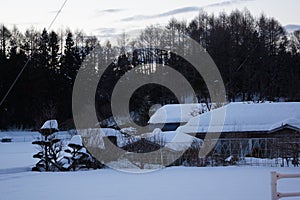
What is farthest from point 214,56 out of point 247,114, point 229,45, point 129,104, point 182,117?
point 247,114

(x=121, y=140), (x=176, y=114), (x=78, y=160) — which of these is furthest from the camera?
(x=176, y=114)

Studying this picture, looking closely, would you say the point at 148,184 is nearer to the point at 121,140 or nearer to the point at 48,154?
the point at 48,154

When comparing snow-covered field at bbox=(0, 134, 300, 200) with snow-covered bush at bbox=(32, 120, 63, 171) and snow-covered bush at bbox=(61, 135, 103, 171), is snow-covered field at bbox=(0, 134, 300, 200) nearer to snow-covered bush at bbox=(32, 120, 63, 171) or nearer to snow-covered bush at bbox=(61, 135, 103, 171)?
snow-covered bush at bbox=(32, 120, 63, 171)

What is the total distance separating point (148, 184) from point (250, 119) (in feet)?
53.6

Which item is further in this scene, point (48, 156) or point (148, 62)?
point (148, 62)

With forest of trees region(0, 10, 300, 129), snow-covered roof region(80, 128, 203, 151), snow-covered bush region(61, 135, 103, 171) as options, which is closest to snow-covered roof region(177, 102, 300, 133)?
snow-covered roof region(80, 128, 203, 151)

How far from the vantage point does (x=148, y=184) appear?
47.3ft

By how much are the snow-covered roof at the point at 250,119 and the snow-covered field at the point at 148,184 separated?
9595 millimetres

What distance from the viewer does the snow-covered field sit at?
39.2 feet

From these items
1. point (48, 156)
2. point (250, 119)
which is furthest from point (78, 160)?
point (250, 119)

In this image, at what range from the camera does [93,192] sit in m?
12.8

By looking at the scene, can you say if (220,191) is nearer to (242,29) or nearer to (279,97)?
(279,97)

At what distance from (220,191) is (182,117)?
24.3m

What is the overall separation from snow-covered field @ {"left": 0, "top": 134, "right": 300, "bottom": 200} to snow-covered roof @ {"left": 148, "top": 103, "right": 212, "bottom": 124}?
678 inches
